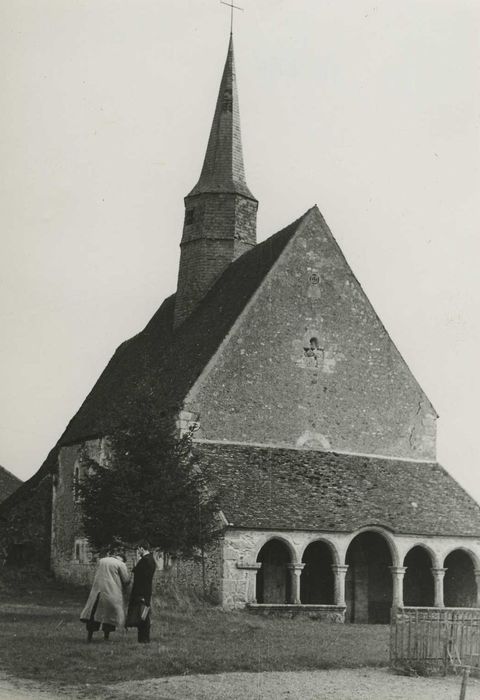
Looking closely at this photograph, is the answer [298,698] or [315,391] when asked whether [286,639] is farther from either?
[315,391]

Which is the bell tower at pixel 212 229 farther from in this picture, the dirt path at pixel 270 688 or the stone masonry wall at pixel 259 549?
the dirt path at pixel 270 688

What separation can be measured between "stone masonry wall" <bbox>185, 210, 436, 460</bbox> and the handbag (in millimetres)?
12051

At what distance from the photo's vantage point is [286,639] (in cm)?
1831

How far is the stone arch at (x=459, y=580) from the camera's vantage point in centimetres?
2902

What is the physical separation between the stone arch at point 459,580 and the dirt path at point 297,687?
1529 cm

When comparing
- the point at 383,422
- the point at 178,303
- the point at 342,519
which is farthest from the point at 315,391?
the point at 178,303

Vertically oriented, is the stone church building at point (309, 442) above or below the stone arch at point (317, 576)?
above

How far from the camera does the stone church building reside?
85.8 ft

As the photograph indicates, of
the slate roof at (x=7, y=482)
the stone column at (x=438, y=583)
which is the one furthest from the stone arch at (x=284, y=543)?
the slate roof at (x=7, y=482)

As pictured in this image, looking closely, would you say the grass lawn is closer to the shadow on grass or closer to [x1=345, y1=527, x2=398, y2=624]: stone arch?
the shadow on grass

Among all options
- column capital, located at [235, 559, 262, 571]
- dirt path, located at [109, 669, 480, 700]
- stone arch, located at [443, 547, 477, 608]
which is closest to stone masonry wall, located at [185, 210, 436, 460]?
stone arch, located at [443, 547, 477, 608]

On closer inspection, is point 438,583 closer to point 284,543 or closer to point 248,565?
point 284,543

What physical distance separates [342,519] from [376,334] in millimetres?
7384

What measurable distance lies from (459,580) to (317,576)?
173 inches
